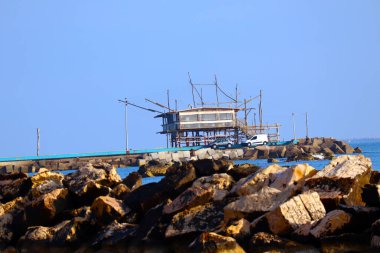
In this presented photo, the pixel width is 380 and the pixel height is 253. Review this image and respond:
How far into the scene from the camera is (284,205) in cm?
1513

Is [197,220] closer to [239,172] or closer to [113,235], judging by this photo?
[113,235]

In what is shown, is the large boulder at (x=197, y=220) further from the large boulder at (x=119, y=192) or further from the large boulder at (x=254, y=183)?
the large boulder at (x=119, y=192)

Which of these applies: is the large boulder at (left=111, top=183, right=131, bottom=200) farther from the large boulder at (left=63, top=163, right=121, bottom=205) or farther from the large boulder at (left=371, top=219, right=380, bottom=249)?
the large boulder at (left=371, top=219, right=380, bottom=249)

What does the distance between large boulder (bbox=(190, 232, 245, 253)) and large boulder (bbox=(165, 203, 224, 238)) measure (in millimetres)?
1193

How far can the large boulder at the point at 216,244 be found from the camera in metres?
14.5

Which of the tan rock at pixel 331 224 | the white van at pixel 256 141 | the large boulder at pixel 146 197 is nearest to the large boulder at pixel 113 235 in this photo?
the large boulder at pixel 146 197

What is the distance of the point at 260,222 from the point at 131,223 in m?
4.27

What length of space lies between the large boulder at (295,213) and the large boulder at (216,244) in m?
1.01

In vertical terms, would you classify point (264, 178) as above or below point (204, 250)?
above

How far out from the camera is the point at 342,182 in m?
16.1

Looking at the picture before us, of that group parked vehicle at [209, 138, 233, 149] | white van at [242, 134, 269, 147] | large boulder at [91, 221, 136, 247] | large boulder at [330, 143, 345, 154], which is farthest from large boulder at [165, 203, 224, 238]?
large boulder at [330, 143, 345, 154]

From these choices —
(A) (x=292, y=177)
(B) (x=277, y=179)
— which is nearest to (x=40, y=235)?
(B) (x=277, y=179)

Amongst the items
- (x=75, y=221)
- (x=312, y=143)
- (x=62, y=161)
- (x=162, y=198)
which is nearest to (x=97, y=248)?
(x=75, y=221)

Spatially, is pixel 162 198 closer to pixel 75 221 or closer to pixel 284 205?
pixel 75 221
